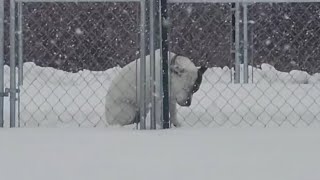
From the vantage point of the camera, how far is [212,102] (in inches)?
205

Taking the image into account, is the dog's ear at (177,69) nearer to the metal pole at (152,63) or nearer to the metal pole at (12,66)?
the metal pole at (152,63)

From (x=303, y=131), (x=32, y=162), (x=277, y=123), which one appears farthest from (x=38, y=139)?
(x=277, y=123)

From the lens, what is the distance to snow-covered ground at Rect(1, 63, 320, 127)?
4527 millimetres

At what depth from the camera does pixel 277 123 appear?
4355 millimetres

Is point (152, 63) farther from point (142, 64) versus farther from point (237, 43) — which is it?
point (237, 43)

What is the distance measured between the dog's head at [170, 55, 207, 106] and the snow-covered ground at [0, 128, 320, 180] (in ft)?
4.86

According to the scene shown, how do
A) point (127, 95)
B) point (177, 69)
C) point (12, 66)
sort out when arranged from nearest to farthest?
point (12, 66), point (127, 95), point (177, 69)

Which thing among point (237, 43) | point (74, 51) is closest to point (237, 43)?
point (237, 43)

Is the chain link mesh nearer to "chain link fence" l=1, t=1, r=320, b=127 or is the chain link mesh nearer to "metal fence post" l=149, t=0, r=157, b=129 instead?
"chain link fence" l=1, t=1, r=320, b=127

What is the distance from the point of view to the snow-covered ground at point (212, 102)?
4.53 meters

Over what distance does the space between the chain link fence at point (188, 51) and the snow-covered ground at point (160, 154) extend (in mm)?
1831

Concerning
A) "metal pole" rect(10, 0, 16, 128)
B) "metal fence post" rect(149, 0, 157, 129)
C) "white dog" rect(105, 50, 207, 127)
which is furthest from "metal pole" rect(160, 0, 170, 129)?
"metal pole" rect(10, 0, 16, 128)

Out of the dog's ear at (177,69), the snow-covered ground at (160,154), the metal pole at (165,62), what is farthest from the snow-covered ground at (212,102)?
the snow-covered ground at (160,154)

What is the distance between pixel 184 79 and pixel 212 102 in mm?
410
